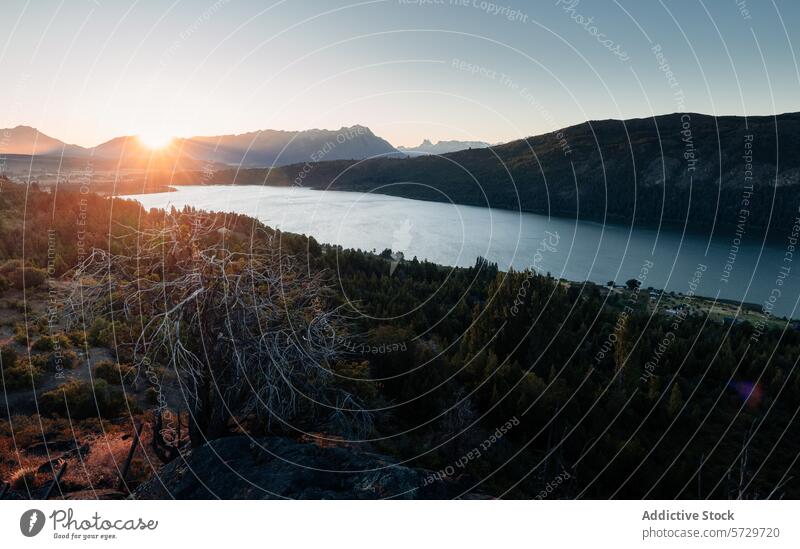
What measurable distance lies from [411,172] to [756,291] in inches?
3326

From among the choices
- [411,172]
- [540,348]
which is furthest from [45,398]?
[411,172]

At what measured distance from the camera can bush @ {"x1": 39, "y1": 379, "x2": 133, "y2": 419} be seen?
9406 mm

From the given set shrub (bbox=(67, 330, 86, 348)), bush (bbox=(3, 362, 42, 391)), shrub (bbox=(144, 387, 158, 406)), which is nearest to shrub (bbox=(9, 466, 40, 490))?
shrub (bbox=(144, 387, 158, 406))

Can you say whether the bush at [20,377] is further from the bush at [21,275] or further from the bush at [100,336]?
the bush at [21,275]

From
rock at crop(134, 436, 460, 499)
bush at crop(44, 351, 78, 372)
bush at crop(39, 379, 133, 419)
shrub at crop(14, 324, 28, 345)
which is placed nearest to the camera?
rock at crop(134, 436, 460, 499)

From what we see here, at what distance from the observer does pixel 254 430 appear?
655 centimetres

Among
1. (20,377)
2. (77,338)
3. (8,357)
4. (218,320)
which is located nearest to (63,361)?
(8,357)

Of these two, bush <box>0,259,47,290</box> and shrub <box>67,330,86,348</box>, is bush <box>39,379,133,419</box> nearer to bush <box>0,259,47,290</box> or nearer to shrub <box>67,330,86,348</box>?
shrub <box>67,330,86,348</box>

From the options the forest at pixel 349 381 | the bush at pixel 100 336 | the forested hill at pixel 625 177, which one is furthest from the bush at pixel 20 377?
the forested hill at pixel 625 177

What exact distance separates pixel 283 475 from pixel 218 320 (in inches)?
94.3

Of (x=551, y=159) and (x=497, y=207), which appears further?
(x=551, y=159)

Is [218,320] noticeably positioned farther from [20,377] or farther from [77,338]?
[77,338]

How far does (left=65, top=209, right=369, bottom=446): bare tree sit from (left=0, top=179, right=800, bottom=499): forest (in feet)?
0.11
